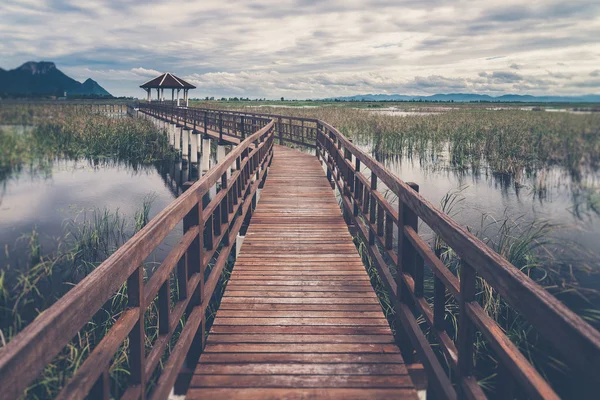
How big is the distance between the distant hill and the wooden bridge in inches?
28.1

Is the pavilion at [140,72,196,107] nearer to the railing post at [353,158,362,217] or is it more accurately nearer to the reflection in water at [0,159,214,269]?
the reflection in water at [0,159,214,269]

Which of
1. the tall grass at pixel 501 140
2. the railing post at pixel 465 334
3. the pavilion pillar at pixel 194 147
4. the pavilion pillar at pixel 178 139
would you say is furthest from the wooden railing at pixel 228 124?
the railing post at pixel 465 334

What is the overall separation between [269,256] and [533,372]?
4069mm

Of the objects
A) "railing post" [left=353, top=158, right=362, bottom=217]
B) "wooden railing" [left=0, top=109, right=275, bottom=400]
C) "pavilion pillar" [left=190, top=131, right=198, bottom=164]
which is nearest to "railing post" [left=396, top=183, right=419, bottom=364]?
"wooden railing" [left=0, top=109, right=275, bottom=400]

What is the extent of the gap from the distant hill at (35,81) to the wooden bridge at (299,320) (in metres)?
0.71

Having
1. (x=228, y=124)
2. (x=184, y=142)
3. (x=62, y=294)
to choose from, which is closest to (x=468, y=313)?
(x=62, y=294)

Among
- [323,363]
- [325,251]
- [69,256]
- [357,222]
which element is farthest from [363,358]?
[69,256]

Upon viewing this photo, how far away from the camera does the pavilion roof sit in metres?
36.1

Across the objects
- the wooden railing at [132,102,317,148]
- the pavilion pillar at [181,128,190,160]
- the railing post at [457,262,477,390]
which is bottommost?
the railing post at [457,262,477,390]

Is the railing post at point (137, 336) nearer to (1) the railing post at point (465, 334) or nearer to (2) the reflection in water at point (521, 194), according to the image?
(1) the railing post at point (465, 334)

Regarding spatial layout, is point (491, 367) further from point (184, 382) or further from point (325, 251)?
point (184, 382)

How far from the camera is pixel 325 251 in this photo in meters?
5.77

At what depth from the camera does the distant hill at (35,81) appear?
162 cm

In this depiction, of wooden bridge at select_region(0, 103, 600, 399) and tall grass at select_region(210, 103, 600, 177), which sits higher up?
tall grass at select_region(210, 103, 600, 177)
